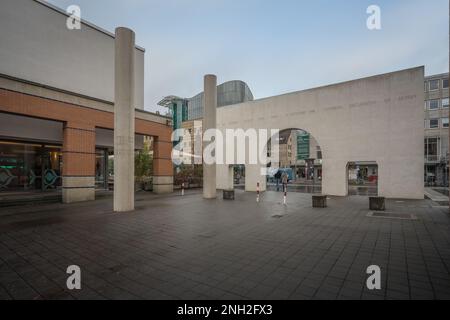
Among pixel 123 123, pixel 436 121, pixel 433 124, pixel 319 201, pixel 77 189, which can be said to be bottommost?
pixel 319 201

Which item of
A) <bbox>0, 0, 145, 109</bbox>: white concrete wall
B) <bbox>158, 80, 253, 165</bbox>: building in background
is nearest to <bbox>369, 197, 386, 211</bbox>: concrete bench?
<bbox>0, 0, 145, 109</bbox>: white concrete wall

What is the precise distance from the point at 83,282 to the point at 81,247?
233 centimetres

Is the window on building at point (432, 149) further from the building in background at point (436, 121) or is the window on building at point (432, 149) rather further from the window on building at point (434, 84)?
the window on building at point (434, 84)

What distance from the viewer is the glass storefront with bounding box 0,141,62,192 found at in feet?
52.4

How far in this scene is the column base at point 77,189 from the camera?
13828 mm

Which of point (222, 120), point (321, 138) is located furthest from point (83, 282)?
point (222, 120)

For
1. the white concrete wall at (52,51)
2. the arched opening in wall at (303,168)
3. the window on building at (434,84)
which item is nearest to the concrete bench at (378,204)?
the arched opening in wall at (303,168)

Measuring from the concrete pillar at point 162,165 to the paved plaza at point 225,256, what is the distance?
10130 millimetres

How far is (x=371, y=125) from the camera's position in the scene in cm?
1638

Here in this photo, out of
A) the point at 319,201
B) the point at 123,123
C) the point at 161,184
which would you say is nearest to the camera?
the point at 123,123

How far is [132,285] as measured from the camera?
4031 millimetres

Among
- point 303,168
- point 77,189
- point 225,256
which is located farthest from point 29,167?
point 303,168

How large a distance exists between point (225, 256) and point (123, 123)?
885 centimetres

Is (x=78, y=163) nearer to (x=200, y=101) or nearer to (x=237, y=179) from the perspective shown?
(x=237, y=179)
